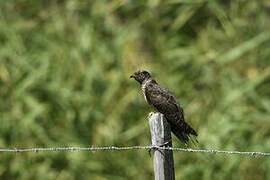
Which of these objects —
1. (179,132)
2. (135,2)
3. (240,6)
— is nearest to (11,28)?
(135,2)

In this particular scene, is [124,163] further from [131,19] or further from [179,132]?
[179,132]

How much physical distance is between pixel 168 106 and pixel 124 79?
499 cm

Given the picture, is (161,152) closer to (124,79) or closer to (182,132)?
(182,132)

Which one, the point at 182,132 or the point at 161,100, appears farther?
the point at 161,100

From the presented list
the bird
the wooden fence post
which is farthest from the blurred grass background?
the wooden fence post

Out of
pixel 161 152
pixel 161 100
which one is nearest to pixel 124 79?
pixel 161 100

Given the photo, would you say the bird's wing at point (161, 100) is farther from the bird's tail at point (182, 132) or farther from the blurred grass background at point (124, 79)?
the blurred grass background at point (124, 79)

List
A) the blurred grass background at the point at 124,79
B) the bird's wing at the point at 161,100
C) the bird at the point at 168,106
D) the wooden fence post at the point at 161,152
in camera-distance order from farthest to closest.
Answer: the blurred grass background at the point at 124,79
the bird's wing at the point at 161,100
the bird at the point at 168,106
the wooden fence post at the point at 161,152

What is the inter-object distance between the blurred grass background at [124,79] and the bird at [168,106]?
13.4 ft

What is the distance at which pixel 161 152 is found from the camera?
294 inches

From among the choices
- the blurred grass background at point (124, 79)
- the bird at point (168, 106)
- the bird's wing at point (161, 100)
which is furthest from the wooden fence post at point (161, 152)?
the blurred grass background at point (124, 79)

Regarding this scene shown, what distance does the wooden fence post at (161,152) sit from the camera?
7.46 m

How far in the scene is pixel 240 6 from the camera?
45.2ft

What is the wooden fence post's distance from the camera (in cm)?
746
